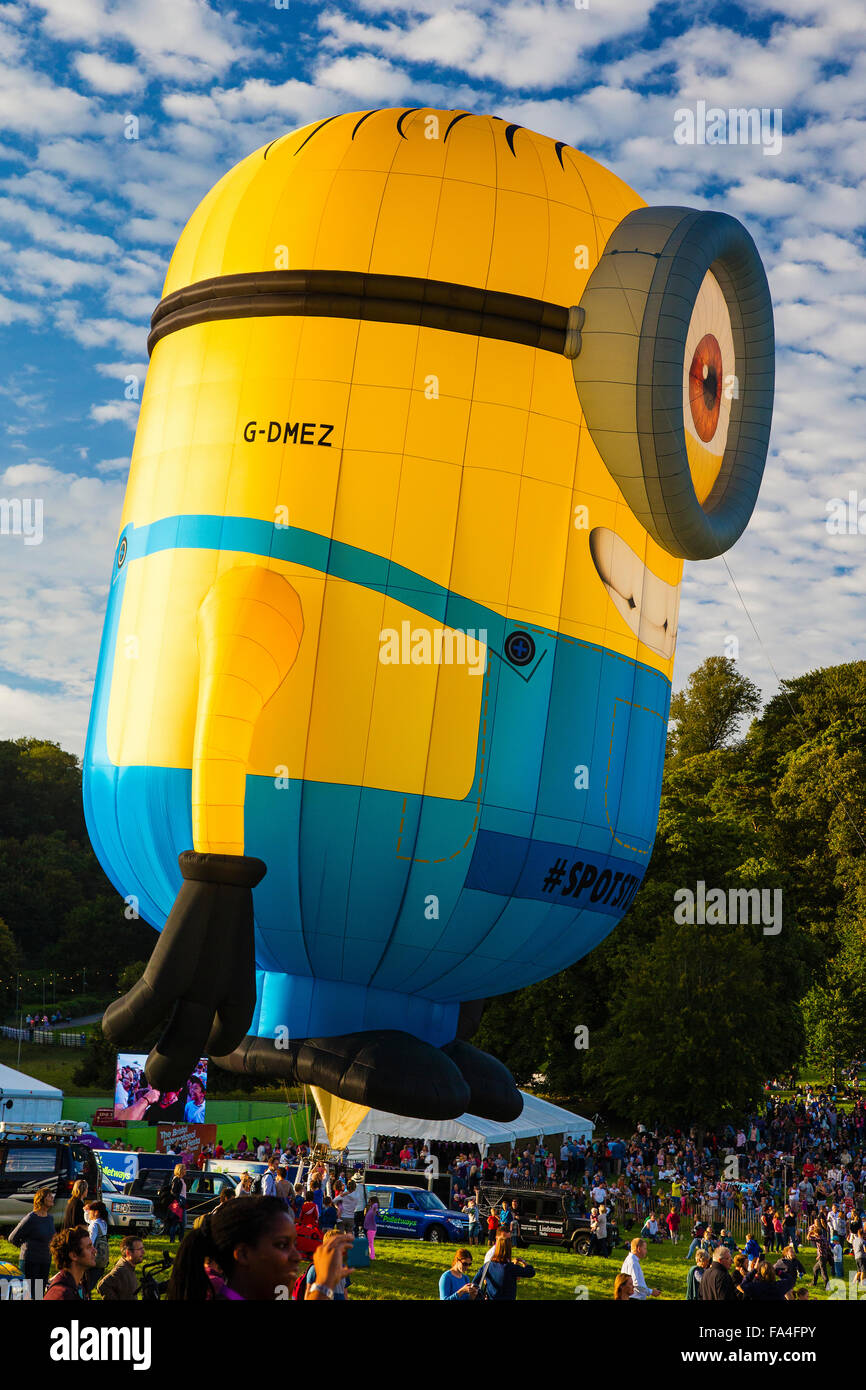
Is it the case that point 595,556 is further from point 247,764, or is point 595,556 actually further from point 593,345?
point 247,764

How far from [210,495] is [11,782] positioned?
68.2 metres

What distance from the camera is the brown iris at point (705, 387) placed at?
40.9ft

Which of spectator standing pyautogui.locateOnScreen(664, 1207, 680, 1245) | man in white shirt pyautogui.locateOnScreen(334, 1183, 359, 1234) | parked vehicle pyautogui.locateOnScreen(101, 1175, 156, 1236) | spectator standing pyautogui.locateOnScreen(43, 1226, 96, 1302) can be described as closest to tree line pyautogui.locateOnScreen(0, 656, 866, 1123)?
spectator standing pyautogui.locateOnScreen(664, 1207, 680, 1245)

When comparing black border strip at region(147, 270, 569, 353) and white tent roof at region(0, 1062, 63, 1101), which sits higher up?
black border strip at region(147, 270, 569, 353)

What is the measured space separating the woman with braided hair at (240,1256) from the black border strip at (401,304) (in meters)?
9.06

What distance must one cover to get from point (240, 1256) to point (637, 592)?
962 cm

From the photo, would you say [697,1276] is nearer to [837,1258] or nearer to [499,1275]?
[499,1275]

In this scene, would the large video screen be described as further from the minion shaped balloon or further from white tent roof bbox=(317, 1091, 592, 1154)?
the minion shaped balloon

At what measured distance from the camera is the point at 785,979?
38750mm

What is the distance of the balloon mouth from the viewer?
12.1 metres

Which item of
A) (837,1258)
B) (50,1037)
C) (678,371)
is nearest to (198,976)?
(678,371)

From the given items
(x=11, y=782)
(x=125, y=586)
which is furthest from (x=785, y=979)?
(x=11, y=782)

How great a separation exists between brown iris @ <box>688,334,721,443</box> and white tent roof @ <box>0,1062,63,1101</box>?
16366 mm

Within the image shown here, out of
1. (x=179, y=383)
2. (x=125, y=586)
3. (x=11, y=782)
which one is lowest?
(x=125, y=586)
